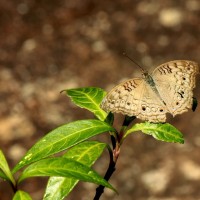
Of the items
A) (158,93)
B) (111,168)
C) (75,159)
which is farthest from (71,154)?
(158,93)

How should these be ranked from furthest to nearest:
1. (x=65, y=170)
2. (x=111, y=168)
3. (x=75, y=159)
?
1. (x=75, y=159)
2. (x=111, y=168)
3. (x=65, y=170)

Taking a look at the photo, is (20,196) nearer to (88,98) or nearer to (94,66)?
(88,98)

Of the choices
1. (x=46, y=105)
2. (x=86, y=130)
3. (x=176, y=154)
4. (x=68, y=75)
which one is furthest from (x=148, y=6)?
(x=86, y=130)

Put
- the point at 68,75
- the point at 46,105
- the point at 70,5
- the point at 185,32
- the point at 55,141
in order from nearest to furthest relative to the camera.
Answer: the point at 55,141 < the point at 46,105 < the point at 68,75 < the point at 185,32 < the point at 70,5

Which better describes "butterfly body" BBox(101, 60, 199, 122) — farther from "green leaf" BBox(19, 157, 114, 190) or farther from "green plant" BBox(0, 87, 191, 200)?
"green leaf" BBox(19, 157, 114, 190)

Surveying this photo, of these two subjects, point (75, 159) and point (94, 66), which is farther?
point (94, 66)

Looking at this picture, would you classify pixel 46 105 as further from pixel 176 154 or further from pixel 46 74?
pixel 176 154

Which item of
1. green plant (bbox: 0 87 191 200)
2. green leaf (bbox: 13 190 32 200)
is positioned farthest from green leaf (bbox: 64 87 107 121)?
green leaf (bbox: 13 190 32 200)
